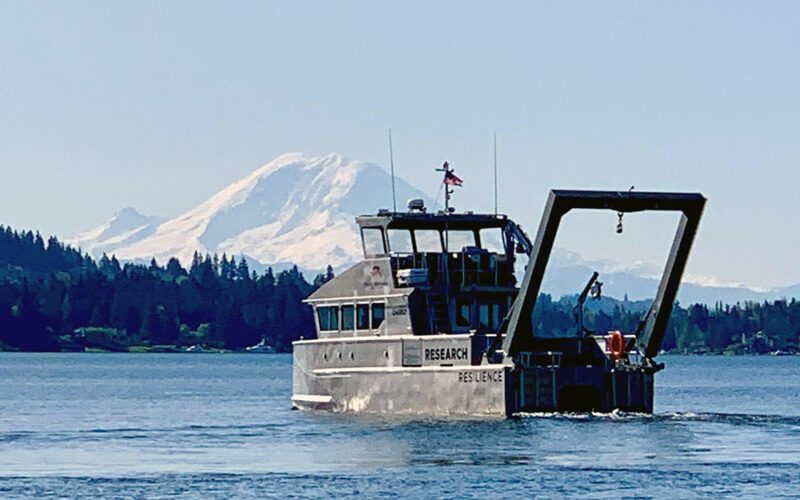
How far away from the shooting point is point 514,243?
73.7m

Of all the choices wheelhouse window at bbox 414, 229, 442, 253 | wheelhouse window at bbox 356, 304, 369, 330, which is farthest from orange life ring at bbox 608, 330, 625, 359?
wheelhouse window at bbox 356, 304, 369, 330

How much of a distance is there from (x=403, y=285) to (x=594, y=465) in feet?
57.2

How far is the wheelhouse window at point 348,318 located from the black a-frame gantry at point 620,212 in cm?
806

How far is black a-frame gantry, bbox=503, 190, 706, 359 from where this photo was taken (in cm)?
6644

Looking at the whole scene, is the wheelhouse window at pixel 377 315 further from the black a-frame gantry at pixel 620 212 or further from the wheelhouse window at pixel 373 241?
the black a-frame gantry at pixel 620 212

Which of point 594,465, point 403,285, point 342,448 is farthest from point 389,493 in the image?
point 403,285

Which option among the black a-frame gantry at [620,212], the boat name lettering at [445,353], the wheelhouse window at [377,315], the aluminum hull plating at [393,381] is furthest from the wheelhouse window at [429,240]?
the black a-frame gantry at [620,212]

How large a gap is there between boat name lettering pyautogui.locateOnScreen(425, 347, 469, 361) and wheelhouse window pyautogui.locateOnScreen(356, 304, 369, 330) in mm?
4712

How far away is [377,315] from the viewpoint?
74562 mm

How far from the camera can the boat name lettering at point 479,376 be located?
6781 cm

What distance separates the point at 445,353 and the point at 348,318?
273 inches

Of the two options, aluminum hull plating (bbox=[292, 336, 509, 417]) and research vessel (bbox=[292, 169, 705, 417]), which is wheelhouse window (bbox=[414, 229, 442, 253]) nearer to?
research vessel (bbox=[292, 169, 705, 417])

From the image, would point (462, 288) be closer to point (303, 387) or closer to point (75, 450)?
→ point (303, 387)

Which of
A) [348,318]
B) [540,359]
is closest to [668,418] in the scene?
[540,359]
